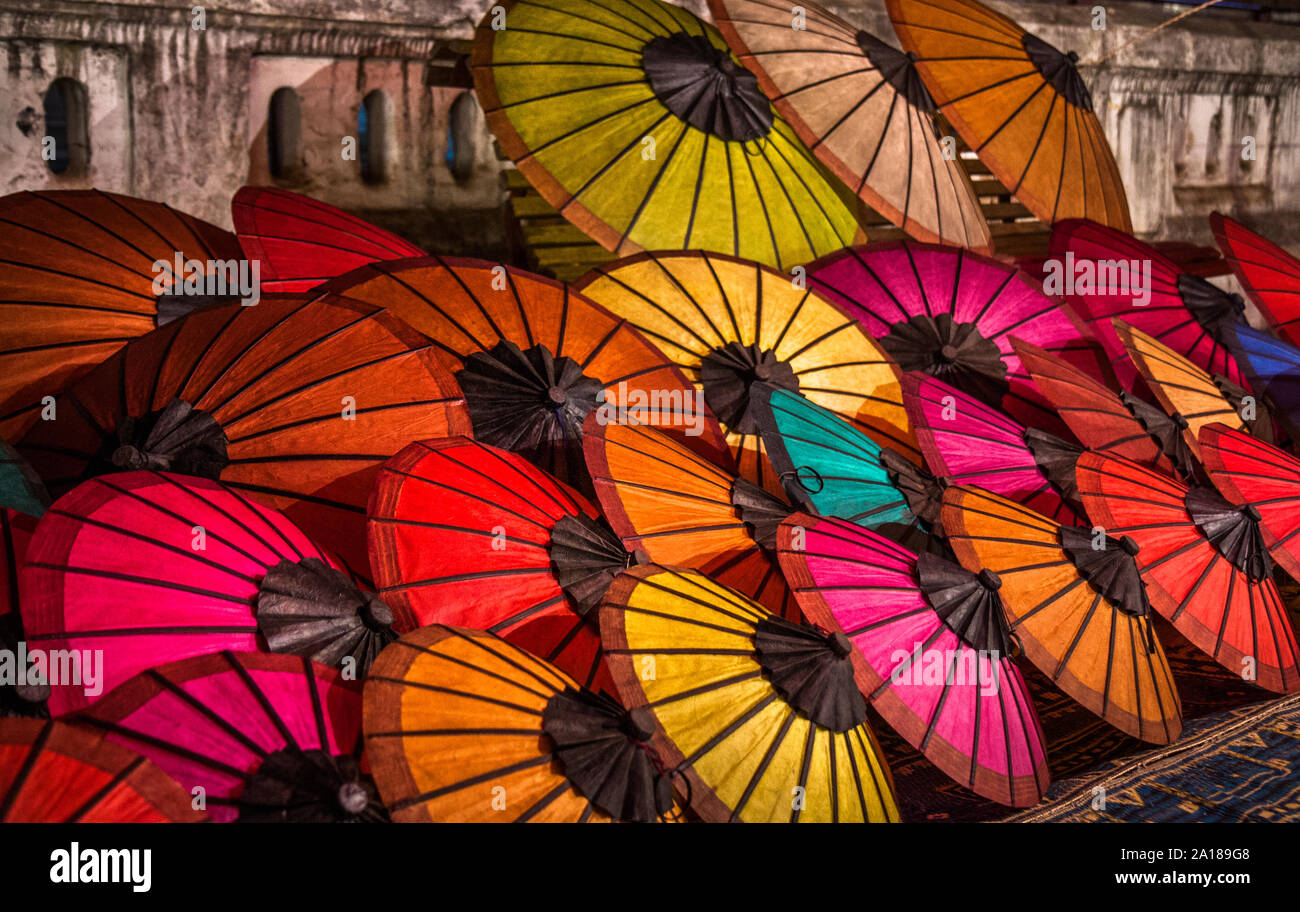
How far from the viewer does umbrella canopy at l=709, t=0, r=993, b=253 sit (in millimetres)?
6172

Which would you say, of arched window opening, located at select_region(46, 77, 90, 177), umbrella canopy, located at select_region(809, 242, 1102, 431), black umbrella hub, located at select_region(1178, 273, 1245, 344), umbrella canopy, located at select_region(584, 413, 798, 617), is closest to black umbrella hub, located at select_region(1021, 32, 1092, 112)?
black umbrella hub, located at select_region(1178, 273, 1245, 344)

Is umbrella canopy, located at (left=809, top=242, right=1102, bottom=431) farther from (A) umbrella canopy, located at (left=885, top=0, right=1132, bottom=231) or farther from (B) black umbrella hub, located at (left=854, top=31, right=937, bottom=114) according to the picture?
(B) black umbrella hub, located at (left=854, top=31, right=937, bottom=114)

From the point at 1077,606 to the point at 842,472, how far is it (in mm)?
1013

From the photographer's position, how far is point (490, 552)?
12.2 feet

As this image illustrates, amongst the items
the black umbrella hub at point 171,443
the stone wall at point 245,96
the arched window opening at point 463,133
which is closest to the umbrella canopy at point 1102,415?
the black umbrella hub at point 171,443

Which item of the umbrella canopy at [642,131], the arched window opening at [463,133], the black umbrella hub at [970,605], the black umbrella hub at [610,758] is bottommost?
the black umbrella hub at [610,758]

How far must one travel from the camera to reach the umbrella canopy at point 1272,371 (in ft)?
22.2

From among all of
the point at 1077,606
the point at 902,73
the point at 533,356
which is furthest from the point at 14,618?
the point at 902,73

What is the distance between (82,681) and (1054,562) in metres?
3.33

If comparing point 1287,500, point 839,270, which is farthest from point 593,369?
point 1287,500

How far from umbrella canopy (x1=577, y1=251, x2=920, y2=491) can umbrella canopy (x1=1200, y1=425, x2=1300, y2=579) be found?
1.47 meters

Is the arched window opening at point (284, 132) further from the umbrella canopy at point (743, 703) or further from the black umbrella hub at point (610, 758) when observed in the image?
the black umbrella hub at point (610, 758)

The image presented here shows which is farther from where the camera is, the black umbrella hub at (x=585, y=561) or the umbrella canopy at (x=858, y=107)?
the umbrella canopy at (x=858, y=107)

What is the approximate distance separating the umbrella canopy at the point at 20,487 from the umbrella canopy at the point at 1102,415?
397 cm
